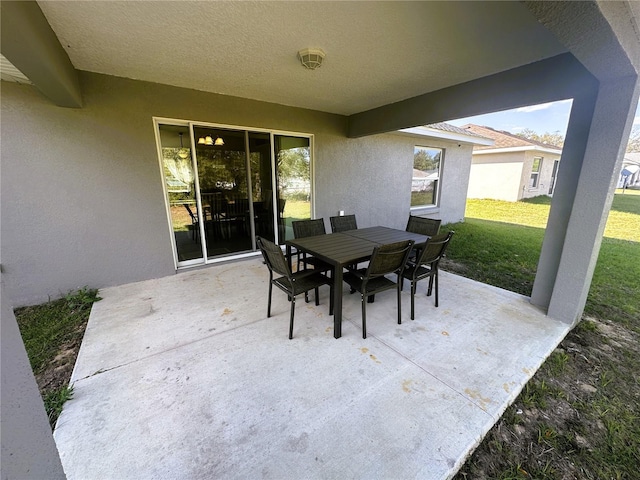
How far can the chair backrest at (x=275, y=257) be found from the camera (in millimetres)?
2316

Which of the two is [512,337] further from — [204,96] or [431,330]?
[204,96]

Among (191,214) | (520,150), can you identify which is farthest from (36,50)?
(520,150)

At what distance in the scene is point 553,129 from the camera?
1120 inches

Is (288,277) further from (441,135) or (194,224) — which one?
(441,135)

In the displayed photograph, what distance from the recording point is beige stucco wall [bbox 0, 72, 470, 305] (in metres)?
2.96

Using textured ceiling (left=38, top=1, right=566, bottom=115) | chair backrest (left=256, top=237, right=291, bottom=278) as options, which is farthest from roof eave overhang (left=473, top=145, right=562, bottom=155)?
chair backrest (left=256, top=237, right=291, bottom=278)

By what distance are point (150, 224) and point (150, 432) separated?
114 inches

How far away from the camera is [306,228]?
374 centimetres

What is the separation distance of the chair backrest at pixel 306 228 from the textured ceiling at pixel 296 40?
187 cm

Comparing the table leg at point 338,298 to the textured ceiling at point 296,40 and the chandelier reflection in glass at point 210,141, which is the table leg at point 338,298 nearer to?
the textured ceiling at point 296,40

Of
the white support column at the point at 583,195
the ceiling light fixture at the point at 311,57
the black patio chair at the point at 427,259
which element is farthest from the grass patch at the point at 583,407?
the ceiling light fixture at the point at 311,57

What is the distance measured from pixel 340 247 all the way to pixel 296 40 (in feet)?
6.73

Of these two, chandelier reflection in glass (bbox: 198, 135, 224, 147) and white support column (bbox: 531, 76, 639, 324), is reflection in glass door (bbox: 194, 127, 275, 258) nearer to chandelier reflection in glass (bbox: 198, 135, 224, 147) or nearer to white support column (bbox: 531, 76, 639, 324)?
chandelier reflection in glass (bbox: 198, 135, 224, 147)

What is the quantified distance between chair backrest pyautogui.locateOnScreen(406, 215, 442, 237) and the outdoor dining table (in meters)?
0.41
